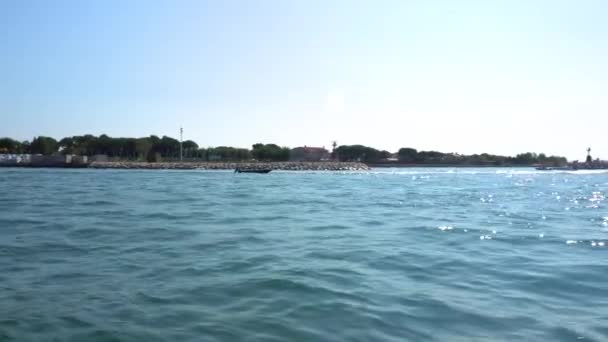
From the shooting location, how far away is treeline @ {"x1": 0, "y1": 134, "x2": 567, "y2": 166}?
118 metres

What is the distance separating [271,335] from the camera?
4.94 metres

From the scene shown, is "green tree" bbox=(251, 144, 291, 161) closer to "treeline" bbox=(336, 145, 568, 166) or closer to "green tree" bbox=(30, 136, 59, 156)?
"treeline" bbox=(336, 145, 568, 166)

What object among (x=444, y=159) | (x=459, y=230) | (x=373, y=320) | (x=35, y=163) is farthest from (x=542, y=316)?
(x=444, y=159)

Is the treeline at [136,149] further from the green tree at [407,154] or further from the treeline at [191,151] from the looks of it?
the green tree at [407,154]

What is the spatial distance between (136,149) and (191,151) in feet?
57.7

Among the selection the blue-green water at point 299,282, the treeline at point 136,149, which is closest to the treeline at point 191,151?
the treeline at point 136,149

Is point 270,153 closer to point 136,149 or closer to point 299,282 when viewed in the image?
point 136,149

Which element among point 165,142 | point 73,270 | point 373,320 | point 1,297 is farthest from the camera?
point 165,142

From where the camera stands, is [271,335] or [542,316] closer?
[271,335]

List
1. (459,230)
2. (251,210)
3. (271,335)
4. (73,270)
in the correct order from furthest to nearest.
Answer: (251,210) < (459,230) < (73,270) < (271,335)

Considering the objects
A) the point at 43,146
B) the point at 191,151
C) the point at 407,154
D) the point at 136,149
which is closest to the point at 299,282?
the point at 136,149

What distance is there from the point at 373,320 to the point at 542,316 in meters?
1.85

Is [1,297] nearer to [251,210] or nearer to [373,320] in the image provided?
[373,320]

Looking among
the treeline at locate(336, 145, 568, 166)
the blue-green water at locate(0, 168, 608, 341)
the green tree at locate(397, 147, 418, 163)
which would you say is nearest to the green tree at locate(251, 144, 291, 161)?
the treeline at locate(336, 145, 568, 166)
